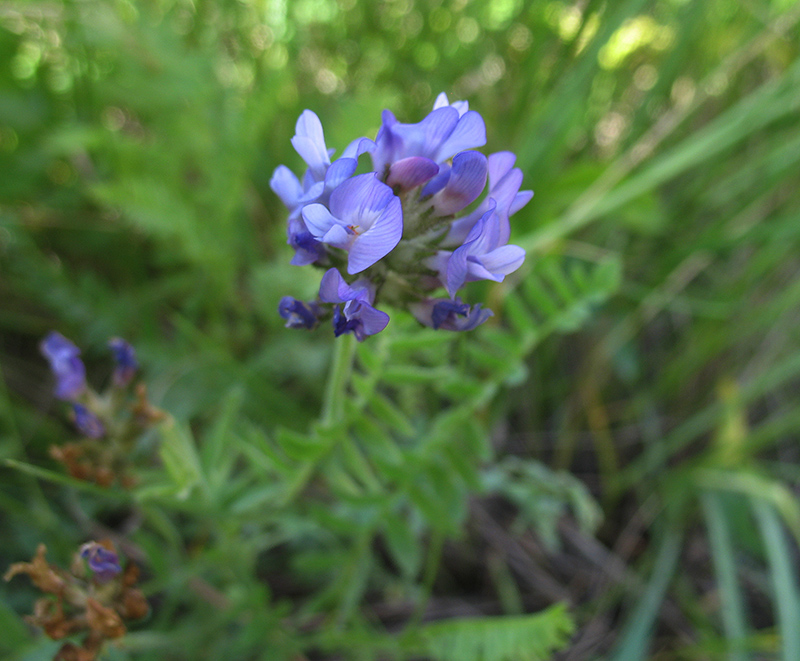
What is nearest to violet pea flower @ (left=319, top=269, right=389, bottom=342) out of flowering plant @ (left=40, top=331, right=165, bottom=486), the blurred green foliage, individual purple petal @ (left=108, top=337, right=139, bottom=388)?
the blurred green foliage

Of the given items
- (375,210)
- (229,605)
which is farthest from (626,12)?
(229,605)

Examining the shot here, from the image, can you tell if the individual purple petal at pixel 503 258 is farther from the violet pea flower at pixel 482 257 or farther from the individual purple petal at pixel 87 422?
the individual purple petal at pixel 87 422

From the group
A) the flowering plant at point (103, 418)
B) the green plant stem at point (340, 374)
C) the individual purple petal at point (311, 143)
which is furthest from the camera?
the flowering plant at point (103, 418)

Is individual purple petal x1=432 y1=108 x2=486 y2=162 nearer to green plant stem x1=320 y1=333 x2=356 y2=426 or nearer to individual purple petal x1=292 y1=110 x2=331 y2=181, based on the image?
individual purple petal x1=292 y1=110 x2=331 y2=181

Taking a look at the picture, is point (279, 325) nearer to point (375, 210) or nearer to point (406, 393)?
point (406, 393)

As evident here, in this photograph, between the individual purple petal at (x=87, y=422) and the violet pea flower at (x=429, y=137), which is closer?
the violet pea flower at (x=429, y=137)

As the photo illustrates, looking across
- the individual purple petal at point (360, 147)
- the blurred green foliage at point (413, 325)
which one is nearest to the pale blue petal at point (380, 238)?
the individual purple petal at point (360, 147)

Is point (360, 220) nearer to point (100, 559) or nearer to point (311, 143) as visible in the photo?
point (311, 143)

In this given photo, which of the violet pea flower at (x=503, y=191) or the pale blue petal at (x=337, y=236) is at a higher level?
the violet pea flower at (x=503, y=191)

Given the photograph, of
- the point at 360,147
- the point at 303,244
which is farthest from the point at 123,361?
the point at 360,147
